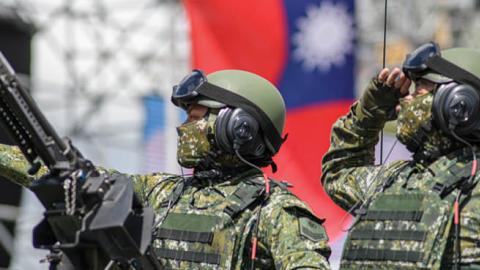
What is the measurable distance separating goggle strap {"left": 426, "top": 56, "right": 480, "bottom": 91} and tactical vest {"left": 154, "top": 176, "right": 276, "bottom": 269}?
35.6 inches

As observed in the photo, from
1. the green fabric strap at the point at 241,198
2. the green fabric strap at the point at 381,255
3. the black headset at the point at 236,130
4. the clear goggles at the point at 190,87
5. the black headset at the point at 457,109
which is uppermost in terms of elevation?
the clear goggles at the point at 190,87

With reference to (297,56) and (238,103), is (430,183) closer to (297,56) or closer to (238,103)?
(238,103)

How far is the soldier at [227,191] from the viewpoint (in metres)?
5.45

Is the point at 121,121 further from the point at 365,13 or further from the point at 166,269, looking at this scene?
the point at 166,269

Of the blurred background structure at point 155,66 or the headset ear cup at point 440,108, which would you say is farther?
the blurred background structure at point 155,66

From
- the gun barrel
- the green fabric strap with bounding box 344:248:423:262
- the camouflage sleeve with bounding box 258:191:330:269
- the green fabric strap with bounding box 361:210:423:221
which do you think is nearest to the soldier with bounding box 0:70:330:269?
the camouflage sleeve with bounding box 258:191:330:269

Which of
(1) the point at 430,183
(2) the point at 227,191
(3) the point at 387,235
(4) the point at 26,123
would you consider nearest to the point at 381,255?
(3) the point at 387,235

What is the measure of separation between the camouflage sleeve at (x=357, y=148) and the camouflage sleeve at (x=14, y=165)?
1.23m

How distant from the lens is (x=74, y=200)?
459 centimetres

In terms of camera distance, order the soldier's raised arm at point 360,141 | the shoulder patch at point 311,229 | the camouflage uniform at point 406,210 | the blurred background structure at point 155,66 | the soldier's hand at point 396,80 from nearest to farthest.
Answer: the camouflage uniform at point 406,210
the shoulder patch at point 311,229
the soldier's hand at point 396,80
the soldier's raised arm at point 360,141
the blurred background structure at point 155,66

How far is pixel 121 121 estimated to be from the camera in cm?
1446

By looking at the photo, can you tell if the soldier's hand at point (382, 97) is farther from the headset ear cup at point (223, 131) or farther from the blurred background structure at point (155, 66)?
the blurred background structure at point (155, 66)

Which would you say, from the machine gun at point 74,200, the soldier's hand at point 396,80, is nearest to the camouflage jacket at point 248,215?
the soldier's hand at point 396,80

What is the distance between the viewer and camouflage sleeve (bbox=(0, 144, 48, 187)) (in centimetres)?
578
